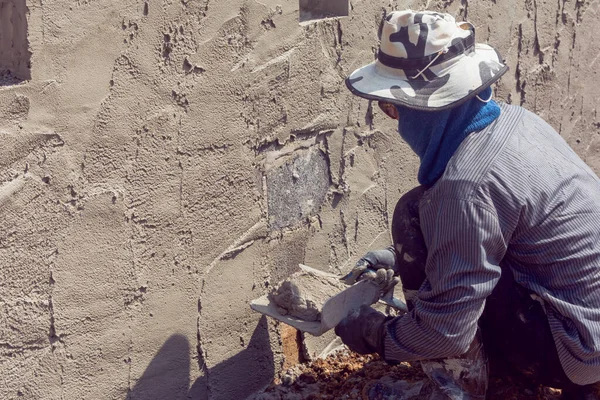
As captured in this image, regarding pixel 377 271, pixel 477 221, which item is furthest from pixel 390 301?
pixel 477 221

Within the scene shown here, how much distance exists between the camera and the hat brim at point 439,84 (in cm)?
225

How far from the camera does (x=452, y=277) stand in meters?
2.24


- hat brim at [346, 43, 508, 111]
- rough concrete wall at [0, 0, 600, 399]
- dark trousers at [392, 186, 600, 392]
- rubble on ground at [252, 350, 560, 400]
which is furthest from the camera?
rubble on ground at [252, 350, 560, 400]

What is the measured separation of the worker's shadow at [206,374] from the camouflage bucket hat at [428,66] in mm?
986

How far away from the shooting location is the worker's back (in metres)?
2.20

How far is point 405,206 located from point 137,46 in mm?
951

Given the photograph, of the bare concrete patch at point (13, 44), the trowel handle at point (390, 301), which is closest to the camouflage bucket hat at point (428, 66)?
the trowel handle at point (390, 301)

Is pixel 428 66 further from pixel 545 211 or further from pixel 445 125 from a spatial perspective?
pixel 545 211

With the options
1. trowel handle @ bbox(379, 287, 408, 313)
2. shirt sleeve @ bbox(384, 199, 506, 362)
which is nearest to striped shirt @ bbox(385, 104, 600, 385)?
shirt sleeve @ bbox(384, 199, 506, 362)

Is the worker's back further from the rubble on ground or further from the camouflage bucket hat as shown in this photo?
the rubble on ground

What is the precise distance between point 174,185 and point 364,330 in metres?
0.73

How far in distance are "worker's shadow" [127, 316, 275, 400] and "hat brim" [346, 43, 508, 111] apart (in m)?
0.98

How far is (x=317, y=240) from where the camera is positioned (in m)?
3.02

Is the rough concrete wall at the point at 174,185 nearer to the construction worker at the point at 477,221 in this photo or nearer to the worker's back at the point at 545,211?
the construction worker at the point at 477,221
